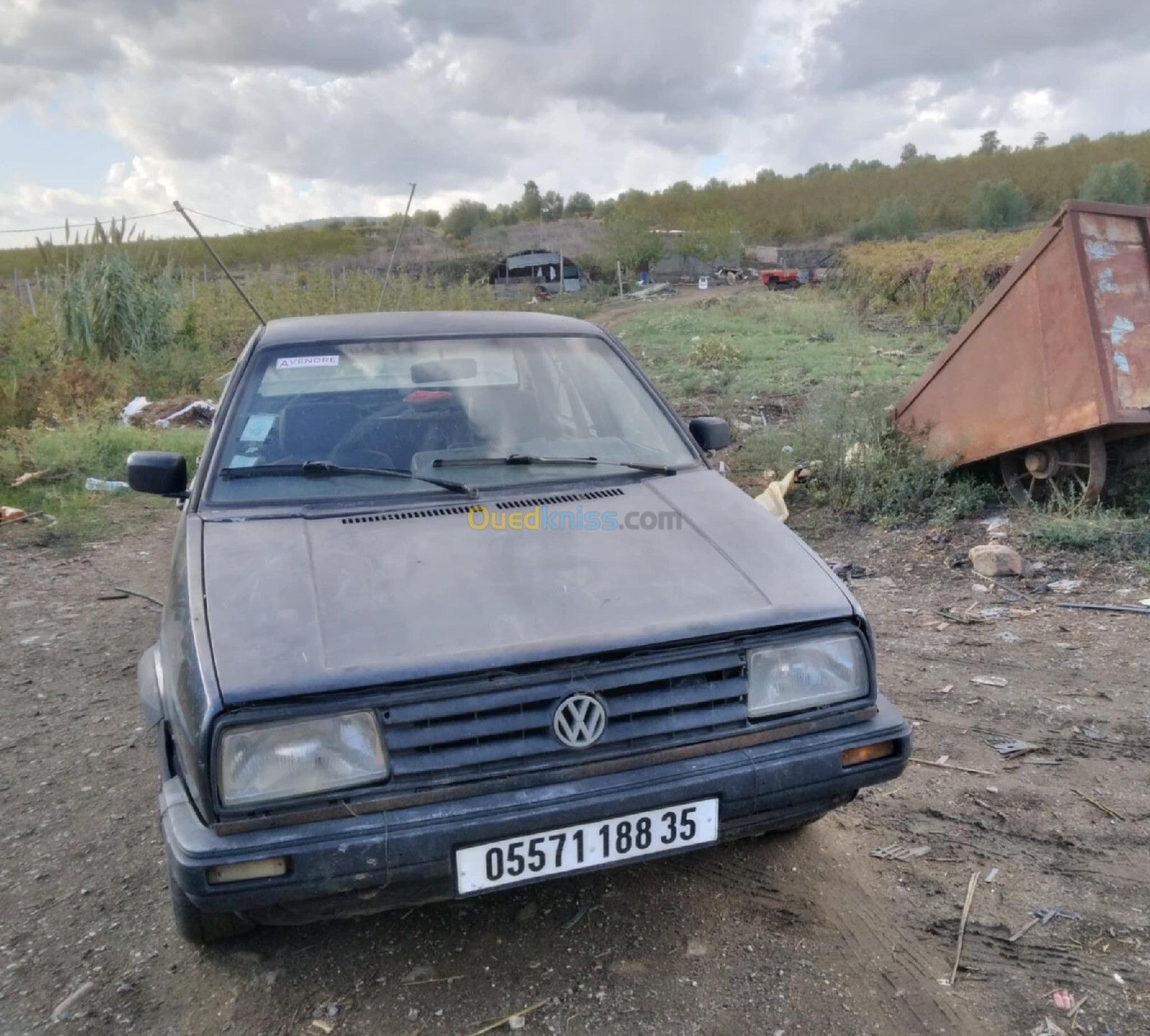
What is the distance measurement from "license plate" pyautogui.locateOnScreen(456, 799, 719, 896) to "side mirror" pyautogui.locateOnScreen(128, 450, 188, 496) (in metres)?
1.82

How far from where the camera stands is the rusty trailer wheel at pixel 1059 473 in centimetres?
565

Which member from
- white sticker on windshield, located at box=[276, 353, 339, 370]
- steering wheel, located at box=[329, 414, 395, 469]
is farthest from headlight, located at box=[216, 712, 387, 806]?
white sticker on windshield, located at box=[276, 353, 339, 370]

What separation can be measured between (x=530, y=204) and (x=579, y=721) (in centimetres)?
8396

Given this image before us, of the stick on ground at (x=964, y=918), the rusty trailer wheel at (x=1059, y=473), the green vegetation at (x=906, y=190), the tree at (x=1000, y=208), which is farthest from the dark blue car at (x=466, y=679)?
the green vegetation at (x=906, y=190)

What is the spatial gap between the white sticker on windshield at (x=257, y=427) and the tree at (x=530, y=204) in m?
78.3

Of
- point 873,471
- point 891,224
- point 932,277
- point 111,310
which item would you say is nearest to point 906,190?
point 891,224

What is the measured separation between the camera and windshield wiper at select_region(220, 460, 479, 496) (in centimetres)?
282

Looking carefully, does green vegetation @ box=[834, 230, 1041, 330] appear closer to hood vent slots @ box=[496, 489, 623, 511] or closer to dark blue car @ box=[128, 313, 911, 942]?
hood vent slots @ box=[496, 489, 623, 511]

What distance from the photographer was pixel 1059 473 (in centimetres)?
601

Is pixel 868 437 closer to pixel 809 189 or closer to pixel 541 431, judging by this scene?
pixel 541 431

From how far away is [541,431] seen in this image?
3.14m

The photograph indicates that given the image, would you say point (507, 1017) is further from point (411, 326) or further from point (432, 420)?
point (411, 326)

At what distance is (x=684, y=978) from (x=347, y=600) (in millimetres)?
1282

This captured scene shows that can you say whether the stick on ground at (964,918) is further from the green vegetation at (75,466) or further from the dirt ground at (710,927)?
the green vegetation at (75,466)
